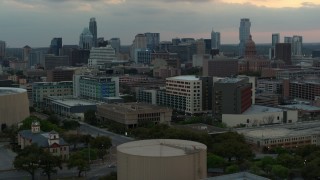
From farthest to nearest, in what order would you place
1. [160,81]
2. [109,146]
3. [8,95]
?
[160,81] → [8,95] → [109,146]

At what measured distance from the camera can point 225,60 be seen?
49.1m

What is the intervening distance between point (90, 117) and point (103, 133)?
3236 millimetres

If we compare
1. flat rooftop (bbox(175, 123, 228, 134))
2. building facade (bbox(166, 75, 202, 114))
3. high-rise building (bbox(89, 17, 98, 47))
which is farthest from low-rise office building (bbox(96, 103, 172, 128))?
high-rise building (bbox(89, 17, 98, 47))

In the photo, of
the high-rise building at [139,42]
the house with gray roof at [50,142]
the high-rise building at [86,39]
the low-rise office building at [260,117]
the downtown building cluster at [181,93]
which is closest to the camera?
the house with gray roof at [50,142]

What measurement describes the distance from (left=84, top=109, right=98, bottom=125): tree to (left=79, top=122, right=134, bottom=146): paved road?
0.94 ft

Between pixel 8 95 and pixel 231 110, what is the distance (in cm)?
1040

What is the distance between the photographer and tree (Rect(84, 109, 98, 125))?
27.0 m

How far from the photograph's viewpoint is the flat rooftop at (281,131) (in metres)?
20.8

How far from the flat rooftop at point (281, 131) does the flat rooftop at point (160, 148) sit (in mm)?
8231

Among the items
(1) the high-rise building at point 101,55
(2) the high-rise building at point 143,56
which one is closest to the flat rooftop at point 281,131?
(1) the high-rise building at point 101,55

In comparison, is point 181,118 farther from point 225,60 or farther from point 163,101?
point 225,60

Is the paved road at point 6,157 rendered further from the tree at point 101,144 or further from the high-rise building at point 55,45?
the high-rise building at point 55,45

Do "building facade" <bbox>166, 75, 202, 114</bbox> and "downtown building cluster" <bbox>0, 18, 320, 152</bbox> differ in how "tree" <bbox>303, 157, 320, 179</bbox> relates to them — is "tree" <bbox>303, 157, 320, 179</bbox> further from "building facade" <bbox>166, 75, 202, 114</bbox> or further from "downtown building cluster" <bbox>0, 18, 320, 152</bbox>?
"building facade" <bbox>166, 75, 202, 114</bbox>

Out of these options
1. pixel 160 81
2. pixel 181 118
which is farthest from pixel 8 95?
pixel 160 81
